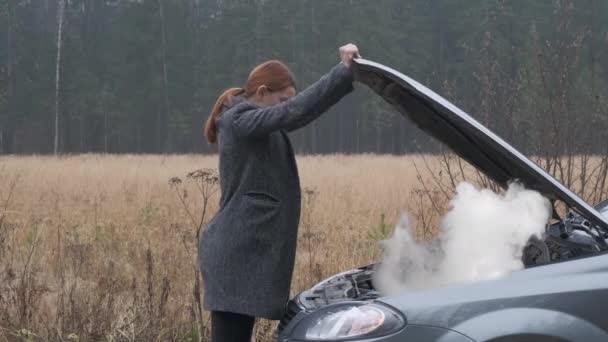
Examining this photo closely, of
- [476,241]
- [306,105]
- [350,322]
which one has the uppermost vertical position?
[306,105]

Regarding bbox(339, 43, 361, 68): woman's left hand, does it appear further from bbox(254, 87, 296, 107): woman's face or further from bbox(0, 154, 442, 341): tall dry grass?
bbox(0, 154, 442, 341): tall dry grass

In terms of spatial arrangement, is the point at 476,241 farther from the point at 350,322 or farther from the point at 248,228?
the point at 248,228

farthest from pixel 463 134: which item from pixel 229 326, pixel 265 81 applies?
pixel 229 326

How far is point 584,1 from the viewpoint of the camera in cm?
4856

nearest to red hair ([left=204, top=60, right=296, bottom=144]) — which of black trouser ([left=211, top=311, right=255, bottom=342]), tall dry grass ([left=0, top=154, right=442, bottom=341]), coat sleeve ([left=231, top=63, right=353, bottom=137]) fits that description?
coat sleeve ([left=231, top=63, right=353, bottom=137])

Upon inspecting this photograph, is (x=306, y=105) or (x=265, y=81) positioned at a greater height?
(x=265, y=81)

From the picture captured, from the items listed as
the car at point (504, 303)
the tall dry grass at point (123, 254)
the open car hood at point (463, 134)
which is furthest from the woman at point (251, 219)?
the tall dry grass at point (123, 254)

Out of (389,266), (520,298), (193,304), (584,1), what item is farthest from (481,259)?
(584,1)

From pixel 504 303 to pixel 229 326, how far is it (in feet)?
4.22

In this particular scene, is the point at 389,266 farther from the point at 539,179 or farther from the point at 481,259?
the point at 539,179

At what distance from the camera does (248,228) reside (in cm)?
309

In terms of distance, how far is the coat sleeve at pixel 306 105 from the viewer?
292 cm

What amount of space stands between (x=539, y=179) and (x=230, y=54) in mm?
53505

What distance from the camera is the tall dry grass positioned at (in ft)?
16.0
